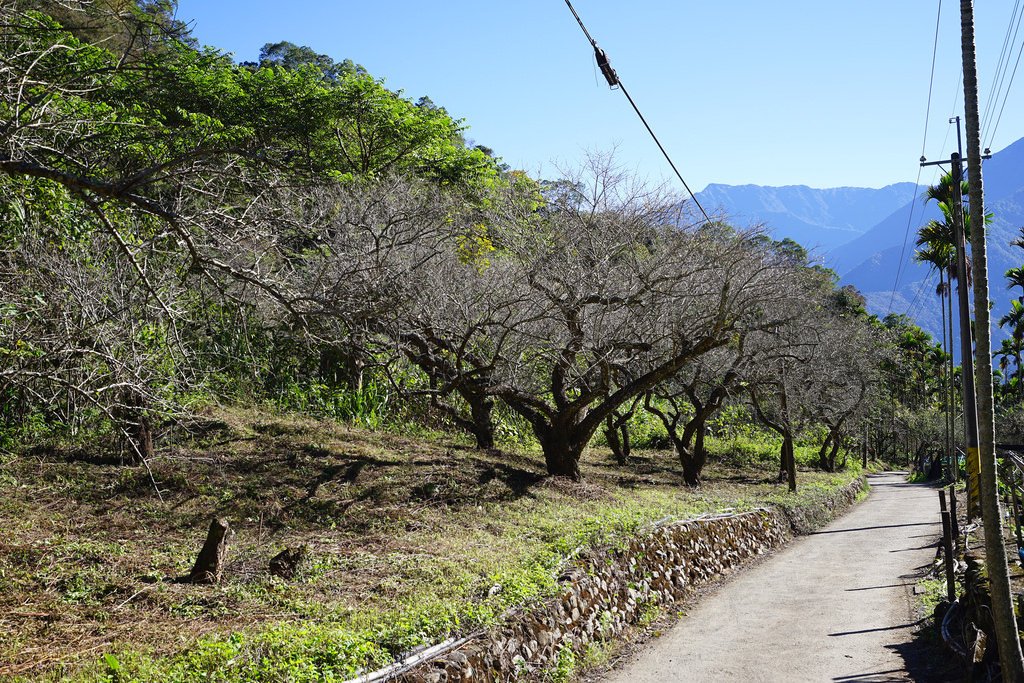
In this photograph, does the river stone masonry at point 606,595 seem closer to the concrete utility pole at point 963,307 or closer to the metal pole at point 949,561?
the metal pole at point 949,561

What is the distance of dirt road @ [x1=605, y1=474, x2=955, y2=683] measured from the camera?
26.7 feet

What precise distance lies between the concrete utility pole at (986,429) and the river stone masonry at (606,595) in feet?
12.3

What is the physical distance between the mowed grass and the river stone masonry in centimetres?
22

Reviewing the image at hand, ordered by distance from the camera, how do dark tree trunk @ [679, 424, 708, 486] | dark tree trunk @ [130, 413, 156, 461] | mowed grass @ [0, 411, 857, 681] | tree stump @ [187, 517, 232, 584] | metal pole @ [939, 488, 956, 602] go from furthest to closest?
dark tree trunk @ [679, 424, 708, 486]
dark tree trunk @ [130, 413, 156, 461]
metal pole @ [939, 488, 956, 602]
tree stump @ [187, 517, 232, 584]
mowed grass @ [0, 411, 857, 681]

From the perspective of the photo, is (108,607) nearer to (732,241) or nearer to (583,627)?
(583,627)

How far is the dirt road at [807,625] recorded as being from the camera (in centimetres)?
814

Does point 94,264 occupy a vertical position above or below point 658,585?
above

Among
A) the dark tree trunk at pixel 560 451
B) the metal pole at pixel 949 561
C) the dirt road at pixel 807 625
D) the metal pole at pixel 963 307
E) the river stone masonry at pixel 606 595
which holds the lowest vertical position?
the dirt road at pixel 807 625

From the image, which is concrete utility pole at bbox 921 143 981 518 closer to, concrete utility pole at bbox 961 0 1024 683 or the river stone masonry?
the river stone masonry

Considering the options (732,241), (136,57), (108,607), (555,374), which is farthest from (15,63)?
(732,241)

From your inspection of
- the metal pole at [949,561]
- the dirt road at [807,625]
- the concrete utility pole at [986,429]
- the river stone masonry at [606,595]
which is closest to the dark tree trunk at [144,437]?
the river stone masonry at [606,595]

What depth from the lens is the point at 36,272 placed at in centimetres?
889

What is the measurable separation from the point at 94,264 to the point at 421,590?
6661 millimetres

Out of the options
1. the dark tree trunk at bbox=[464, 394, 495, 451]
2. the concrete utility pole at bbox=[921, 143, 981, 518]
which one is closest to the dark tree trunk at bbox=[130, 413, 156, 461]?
the dark tree trunk at bbox=[464, 394, 495, 451]
